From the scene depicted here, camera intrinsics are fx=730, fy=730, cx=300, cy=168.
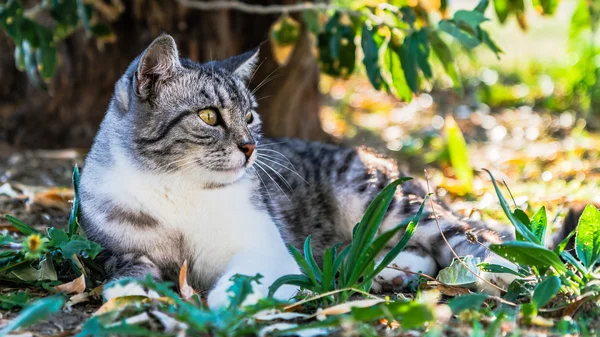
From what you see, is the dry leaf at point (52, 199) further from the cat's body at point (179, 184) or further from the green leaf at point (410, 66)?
the green leaf at point (410, 66)

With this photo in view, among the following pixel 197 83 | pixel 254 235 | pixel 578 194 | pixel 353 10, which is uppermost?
pixel 353 10

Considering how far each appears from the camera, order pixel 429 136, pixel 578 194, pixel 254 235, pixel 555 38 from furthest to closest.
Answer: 1. pixel 555 38
2. pixel 429 136
3. pixel 578 194
4. pixel 254 235

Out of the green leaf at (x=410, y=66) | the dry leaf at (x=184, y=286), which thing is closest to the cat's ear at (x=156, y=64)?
the dry leaf at (x=184, y=286)

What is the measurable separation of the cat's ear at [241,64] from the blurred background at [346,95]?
710 mm

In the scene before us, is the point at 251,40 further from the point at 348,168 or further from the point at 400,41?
the point at 348,168

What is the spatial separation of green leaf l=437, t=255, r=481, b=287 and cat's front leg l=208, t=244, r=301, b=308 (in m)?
0.60

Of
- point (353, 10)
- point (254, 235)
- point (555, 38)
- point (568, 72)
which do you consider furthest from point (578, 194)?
point (555, 38)

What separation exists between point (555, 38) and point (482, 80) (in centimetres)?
346

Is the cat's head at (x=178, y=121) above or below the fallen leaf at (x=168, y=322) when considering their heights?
above

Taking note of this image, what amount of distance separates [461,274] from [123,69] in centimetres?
352

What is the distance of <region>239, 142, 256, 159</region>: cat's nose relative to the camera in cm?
294

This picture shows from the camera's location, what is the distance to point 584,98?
21.8 ft

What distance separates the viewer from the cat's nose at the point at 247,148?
294cm

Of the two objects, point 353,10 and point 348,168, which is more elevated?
point 353,10
